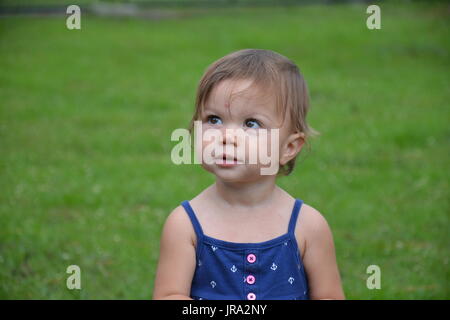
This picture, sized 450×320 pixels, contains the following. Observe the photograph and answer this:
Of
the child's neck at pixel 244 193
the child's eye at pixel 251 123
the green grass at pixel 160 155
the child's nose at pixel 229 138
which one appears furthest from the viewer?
the green grass at pixel 160 155

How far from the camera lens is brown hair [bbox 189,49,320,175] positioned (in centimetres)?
302

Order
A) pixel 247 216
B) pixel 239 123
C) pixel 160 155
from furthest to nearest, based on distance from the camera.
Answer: pixel 160 155 < pixel 247 216 < pixel 239 123

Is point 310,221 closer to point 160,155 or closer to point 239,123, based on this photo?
point 239,123

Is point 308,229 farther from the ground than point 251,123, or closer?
closer

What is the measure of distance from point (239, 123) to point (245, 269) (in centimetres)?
59

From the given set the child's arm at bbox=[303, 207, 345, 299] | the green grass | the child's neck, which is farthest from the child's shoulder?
the green grass

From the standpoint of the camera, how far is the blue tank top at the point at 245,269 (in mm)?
2990

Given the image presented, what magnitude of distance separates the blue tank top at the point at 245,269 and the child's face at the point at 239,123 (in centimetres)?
28

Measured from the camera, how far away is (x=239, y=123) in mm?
2973

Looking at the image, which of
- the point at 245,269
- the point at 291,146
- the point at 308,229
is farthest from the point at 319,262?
the point at 291,146

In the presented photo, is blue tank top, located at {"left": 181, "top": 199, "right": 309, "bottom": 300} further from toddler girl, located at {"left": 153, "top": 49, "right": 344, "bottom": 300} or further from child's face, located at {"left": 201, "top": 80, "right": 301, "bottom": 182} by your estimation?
child's face, located at {"left": 201, "top": 80, "right": 301, "bottom": 182}

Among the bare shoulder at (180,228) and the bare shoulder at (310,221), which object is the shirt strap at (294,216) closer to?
the bare shoulder at (310,221)

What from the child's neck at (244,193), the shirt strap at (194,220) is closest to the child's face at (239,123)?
the child's neck at (244,193)
